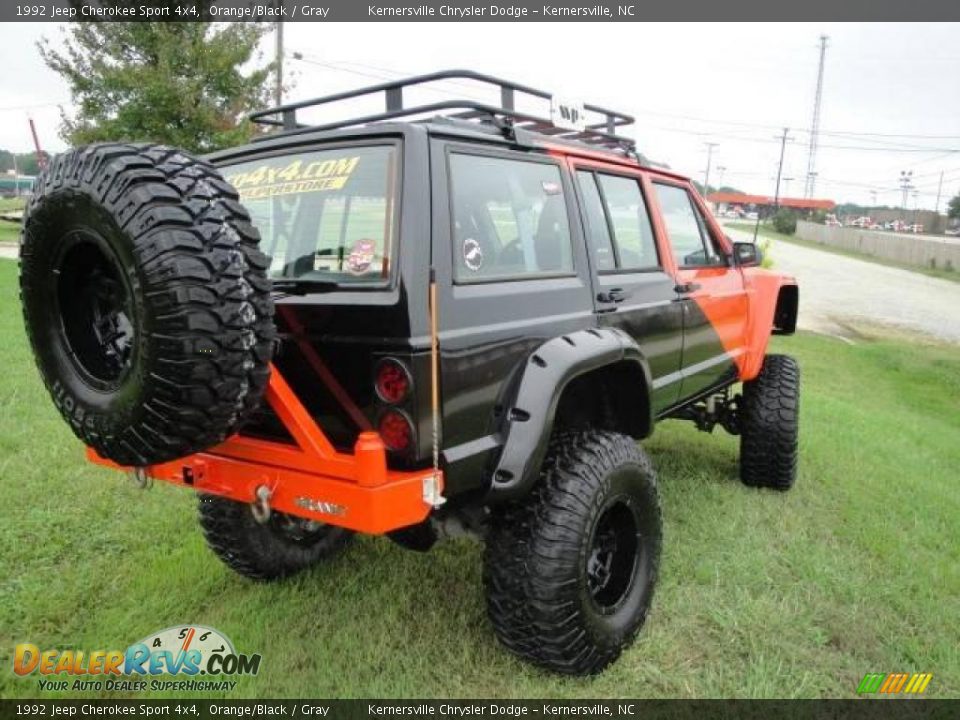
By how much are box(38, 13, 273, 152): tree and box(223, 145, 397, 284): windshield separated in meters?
10.2

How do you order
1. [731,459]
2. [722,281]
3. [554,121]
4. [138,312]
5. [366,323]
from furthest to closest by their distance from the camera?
[731,459] < [722,281] < [554,121] < [366,323] < [138,312]

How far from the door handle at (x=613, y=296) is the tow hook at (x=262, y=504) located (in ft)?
5.00

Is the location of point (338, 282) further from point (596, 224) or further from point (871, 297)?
point (871, 297)

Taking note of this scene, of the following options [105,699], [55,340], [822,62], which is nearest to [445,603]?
[105,699]

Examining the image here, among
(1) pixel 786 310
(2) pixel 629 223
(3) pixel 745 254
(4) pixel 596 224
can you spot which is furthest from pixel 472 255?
(1) pixel 786 310

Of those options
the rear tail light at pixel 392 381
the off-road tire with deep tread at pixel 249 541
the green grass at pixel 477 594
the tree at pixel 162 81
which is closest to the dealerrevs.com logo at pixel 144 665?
the green grass at pixel 477 594

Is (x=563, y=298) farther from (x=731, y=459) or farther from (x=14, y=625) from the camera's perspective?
(x=731, y=459)

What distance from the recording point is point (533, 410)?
2557mm

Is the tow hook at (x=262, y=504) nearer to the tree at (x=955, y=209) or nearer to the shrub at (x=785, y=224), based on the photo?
the shrub at (x=785, y=224)

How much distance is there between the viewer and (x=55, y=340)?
231 centimetres

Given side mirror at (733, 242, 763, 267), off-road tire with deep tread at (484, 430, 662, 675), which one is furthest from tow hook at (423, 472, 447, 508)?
side mirror at (733, 242, 763, 267)

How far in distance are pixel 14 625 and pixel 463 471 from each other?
2002 mm

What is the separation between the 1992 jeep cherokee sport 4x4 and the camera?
200 cm

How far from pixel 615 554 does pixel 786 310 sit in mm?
3122
